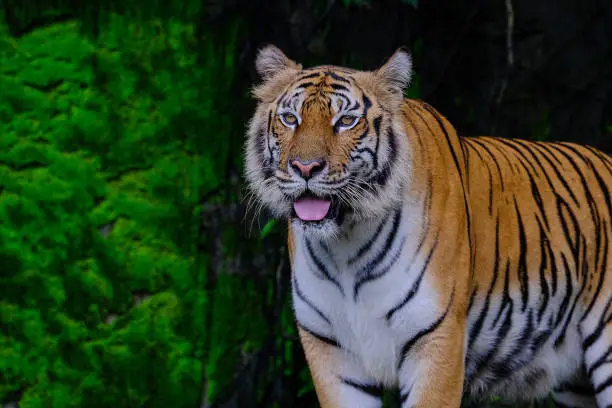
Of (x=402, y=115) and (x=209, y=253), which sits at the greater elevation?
(x=402, y=115)

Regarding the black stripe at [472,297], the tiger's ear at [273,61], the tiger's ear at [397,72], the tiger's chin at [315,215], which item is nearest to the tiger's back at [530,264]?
the black stripe at [472,297]

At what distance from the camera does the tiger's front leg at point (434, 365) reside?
357cm

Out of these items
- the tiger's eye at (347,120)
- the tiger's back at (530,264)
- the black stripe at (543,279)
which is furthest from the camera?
the black stripe at (543,279)

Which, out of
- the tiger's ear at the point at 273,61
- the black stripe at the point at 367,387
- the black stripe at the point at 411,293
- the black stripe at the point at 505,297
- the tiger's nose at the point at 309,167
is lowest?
the black stripe at the point at 367,387

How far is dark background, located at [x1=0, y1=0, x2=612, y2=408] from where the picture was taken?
470cm

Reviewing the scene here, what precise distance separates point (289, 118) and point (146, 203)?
59.9 inches

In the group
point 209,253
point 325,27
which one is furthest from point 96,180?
point 325,27

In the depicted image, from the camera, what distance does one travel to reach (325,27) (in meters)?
5.09

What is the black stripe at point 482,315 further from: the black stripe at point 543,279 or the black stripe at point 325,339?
the black stripe at point 325,339

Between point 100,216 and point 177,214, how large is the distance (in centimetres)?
34

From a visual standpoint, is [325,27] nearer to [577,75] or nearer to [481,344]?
[577,75]

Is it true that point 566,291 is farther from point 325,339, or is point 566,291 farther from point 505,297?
point 325,339

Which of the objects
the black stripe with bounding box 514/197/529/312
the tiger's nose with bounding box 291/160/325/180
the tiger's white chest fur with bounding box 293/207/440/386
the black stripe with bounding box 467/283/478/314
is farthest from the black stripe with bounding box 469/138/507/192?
the tiger's nose with bounding box 291/160/325/180

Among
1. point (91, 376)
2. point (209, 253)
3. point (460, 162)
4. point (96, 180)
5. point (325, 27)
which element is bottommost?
point (91, 376)
